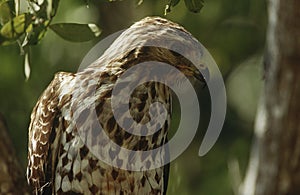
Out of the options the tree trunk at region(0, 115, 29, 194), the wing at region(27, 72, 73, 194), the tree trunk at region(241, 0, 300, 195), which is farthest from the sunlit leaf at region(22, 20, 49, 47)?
the tree trunk at region(241, 0, 300, 195)

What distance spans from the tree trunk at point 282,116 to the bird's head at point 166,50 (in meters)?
1.47

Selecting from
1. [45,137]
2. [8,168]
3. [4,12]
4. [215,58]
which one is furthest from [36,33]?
[215,58]

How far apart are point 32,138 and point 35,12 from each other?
37.6 inches

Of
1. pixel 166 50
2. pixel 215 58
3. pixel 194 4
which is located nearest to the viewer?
pixel 194 4

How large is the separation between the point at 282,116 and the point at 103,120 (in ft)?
4.95

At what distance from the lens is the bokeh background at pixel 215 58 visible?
851 cm

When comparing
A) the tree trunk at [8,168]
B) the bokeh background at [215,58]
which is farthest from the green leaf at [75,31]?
the bokeh background at [215,58]

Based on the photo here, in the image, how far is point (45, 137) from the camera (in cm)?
504

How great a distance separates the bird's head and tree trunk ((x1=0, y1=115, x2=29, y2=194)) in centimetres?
154

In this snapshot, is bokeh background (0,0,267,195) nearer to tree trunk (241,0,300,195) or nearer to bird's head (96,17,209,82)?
bird's head (96,17,209,82)

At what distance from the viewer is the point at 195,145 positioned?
8789mm

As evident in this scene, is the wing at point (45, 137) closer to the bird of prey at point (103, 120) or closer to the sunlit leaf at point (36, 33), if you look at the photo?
the bird of prey at point (103, 120)

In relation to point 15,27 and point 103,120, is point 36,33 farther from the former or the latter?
point 103,120

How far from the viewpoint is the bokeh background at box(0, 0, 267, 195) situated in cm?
851
